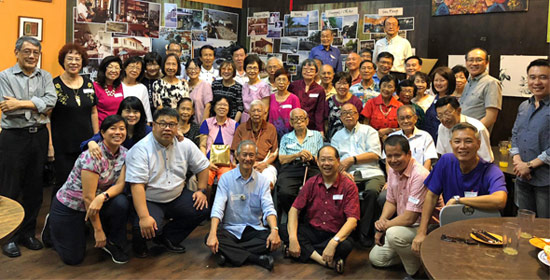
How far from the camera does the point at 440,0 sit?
6301 millimetres

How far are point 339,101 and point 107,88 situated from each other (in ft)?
7.29

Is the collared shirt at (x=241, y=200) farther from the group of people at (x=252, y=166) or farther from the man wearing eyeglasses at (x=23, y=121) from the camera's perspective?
the man wearing eyeglasses at (x=23, y=121)

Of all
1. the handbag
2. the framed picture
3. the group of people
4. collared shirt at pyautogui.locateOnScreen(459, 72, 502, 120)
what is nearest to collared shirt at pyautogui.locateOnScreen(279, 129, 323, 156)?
the group of people

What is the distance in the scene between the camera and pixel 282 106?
4.89m

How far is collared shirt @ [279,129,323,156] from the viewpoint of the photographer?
4.55 m

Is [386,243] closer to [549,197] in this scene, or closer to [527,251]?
[549,197]

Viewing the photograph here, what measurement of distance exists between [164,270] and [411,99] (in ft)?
9.46

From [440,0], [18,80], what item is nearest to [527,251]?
[18,80]

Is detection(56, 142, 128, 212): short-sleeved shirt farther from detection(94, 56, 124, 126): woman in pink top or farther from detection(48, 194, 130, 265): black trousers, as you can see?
detection(94, 56, 124, 126): woman in pink top

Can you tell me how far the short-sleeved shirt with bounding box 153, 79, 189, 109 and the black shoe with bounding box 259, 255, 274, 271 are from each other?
79.6 inches

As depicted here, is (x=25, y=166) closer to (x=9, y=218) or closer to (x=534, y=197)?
(x=9, y=218)

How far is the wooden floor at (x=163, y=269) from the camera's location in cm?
340

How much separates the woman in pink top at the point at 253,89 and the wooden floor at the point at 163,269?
5.91 ft

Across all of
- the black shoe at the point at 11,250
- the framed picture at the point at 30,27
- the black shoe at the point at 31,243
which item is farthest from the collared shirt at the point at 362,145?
the framed picture at the point at 30,27
